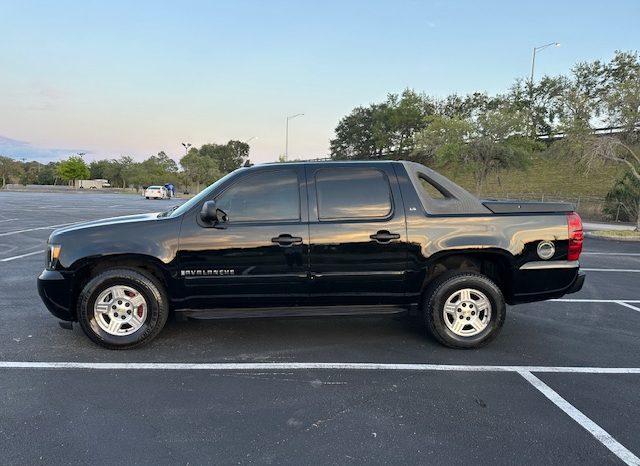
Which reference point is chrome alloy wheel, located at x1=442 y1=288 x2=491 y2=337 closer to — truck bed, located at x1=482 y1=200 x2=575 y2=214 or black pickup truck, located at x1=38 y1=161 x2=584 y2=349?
black pickup truck, located at x1=38 y1=161 x2=584 y2=349

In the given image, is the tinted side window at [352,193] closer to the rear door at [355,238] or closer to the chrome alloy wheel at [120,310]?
the rear door at [355,238]

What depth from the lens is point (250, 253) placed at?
4102mm

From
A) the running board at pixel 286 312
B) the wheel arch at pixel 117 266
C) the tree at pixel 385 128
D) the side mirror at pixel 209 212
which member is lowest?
the running board at pixel 286 312

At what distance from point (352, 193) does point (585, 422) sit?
264cm

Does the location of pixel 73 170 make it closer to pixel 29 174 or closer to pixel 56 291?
pixel 29 174

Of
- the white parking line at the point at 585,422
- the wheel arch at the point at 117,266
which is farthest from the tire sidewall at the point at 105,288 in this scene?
the white parking line at the point at 585,422

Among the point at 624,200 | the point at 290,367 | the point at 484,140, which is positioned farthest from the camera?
the point at 484,140

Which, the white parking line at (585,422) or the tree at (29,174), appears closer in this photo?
the white parking line at (585,422)

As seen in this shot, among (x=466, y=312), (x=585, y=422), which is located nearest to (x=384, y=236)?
(x=466, y=312)

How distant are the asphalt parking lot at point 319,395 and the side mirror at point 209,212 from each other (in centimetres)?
129

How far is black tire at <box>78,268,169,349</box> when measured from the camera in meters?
4.07

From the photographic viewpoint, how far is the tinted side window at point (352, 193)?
424 centimetres

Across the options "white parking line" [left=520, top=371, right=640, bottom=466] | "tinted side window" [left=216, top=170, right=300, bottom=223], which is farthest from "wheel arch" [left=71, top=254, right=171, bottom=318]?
"white parking line" [left=520, top=371, right=640, bottom=466]

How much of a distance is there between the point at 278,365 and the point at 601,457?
8.03 ft
